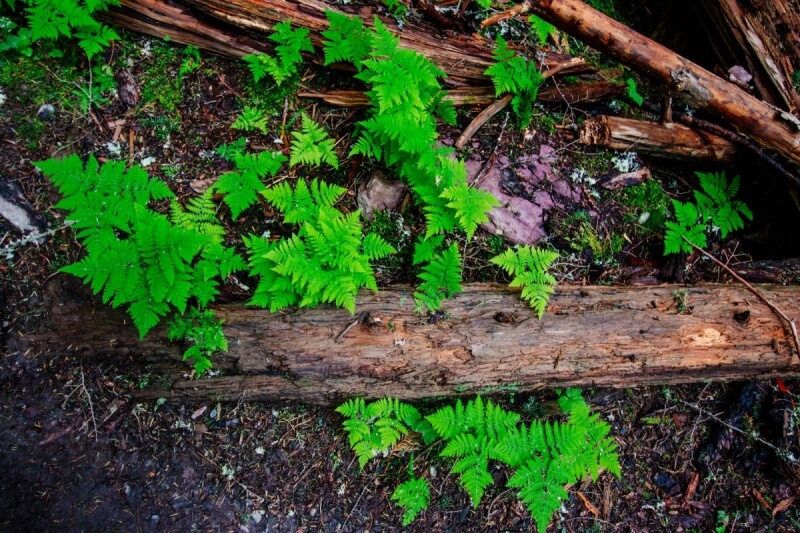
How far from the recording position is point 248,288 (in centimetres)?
424

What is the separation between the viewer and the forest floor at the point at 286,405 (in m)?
4.02

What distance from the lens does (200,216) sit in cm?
414

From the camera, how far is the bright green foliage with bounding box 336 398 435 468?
4164mm

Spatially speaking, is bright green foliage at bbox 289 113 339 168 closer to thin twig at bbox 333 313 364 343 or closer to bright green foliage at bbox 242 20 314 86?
bright green foliage at bbox 242 20 314 86

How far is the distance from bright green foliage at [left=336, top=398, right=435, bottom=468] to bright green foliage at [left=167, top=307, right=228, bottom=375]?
3.72ft

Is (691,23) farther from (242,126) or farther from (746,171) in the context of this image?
(242,126)

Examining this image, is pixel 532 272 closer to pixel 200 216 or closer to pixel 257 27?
pixel 200 216

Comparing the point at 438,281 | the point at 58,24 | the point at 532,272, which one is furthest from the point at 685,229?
the point at 58,24

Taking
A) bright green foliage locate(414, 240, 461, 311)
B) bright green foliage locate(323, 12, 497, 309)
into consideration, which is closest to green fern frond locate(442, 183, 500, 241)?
bright green foliage locate(323, 12, 497, 309)

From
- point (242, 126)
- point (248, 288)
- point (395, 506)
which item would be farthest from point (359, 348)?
point (242, 126)

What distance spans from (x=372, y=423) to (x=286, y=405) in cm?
81

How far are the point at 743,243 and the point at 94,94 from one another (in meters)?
6.44

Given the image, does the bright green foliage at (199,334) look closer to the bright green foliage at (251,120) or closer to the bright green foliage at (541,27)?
the bright green foliage at (251,120)

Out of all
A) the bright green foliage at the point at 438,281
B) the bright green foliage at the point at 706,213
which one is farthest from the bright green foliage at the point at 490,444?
the bright green foliage at the point at 706,213
